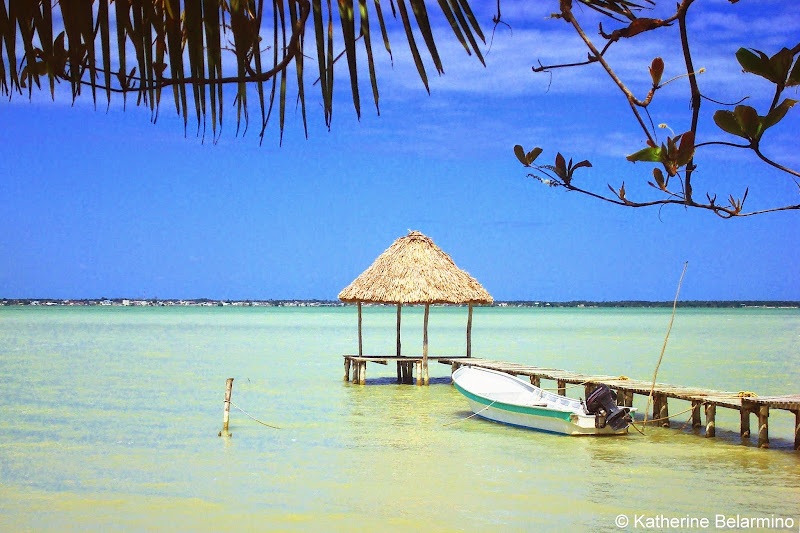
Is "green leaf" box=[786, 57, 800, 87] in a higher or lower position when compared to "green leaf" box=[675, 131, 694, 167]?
higher

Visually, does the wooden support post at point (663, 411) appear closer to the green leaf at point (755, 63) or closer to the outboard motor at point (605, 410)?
the outboard motor at point (605, 410)

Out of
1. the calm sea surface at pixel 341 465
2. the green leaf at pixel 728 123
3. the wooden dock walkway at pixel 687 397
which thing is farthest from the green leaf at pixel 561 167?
the wooden dock walkway at pixel 687 397

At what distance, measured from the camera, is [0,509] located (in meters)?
7.26

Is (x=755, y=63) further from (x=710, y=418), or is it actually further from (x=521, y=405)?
(x=710, y=418)

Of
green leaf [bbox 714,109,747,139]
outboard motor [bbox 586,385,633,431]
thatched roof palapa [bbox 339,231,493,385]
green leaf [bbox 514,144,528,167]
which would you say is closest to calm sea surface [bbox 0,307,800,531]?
outboard motor [bbox 586,385,633,431]

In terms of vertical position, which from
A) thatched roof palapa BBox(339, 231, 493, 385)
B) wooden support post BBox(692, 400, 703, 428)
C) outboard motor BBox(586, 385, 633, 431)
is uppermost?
thatched roof palapa BBox(339, 231, 493, 385)

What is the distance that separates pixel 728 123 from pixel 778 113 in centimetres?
6

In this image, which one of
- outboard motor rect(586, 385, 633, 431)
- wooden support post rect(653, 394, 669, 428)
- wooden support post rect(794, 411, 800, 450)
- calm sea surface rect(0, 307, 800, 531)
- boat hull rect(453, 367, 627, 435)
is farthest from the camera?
wooden support post rect(653, 394, 669, 428)

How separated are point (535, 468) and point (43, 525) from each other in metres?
4.80

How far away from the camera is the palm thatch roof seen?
51.4 feet

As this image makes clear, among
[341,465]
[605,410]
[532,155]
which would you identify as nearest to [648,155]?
[532,155]

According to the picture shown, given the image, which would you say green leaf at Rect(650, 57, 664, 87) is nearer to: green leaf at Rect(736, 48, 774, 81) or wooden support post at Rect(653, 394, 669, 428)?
green leaf at Rect(736, 48, 774, 81)

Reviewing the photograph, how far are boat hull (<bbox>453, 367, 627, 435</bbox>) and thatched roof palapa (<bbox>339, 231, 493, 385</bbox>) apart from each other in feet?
9.39

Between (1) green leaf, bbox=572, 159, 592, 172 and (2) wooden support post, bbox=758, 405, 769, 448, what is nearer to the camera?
(1) green leaf, bbox=572, 159, 592, 172
